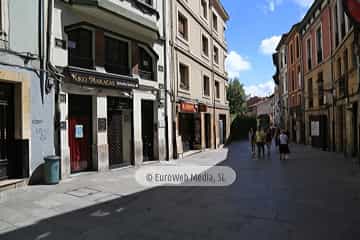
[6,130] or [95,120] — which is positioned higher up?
[95,120]

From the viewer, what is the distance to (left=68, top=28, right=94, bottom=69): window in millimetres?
10476

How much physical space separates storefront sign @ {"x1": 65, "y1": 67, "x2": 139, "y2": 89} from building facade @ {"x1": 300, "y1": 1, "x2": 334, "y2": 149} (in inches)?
519

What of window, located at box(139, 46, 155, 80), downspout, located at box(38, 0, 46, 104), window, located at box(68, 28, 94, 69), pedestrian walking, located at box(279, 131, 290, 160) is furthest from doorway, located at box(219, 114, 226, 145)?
downspout, located at box(38, 0, 46, 104)

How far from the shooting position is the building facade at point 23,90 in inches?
328

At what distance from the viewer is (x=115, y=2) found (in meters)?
11.4

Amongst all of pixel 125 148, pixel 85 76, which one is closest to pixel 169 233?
pixel 85 76

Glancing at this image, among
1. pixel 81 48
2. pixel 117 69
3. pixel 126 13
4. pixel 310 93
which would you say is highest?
pixel 126 13

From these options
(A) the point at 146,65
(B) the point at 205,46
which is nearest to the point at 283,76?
(B) the point at 205,46

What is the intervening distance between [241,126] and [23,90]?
3176cm

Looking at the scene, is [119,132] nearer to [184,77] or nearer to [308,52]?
[184,77]

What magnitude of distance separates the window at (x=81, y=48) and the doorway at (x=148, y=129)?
3.66 metres

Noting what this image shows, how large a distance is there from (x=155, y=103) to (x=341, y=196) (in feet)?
30.5

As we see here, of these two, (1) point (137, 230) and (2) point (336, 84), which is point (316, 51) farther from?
(1) point (137, 230)

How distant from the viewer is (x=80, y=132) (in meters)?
10.8
